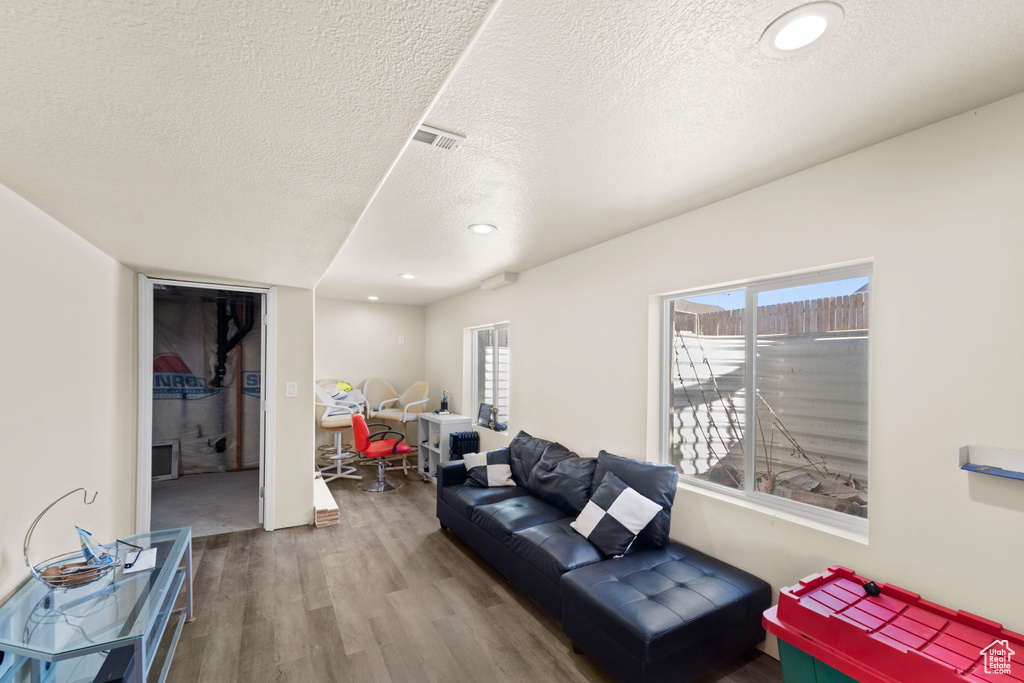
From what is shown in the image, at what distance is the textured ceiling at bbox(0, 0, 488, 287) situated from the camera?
811 millimetres

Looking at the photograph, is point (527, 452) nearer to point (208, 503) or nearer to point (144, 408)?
point (144, 408)

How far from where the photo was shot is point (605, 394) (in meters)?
3.32

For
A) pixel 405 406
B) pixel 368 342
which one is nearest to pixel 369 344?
pixel 368 342

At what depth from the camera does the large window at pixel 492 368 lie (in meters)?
5.00

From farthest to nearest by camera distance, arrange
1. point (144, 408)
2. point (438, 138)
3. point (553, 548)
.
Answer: point (144, 408), point (553, 548), point (438, 138)

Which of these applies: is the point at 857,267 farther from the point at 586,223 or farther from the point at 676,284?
the point at 586,223

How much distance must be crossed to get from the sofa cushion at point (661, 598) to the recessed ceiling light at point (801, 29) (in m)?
2.16

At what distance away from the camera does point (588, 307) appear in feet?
11.5

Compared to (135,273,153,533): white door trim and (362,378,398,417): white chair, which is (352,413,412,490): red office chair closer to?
(362,378,398,417): white chair

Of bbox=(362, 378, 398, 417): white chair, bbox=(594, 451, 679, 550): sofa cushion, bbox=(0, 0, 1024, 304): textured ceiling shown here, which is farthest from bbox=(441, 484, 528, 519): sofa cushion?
bbox=(362, 378, 398, 417): white chair

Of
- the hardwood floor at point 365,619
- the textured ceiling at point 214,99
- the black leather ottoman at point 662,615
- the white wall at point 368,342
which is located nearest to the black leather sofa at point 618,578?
the black leather ottoman at point 662,615

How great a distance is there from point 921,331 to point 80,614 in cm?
346

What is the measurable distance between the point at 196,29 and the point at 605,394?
2998mm

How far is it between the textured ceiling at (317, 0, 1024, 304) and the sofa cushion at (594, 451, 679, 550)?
63.2 inches
